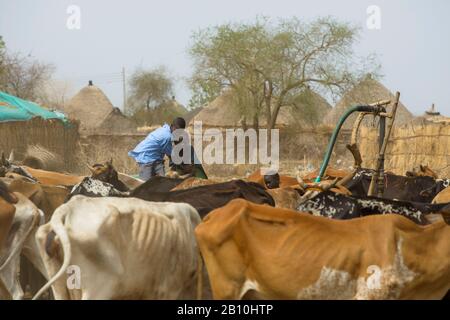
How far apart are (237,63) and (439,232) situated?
28312 mm

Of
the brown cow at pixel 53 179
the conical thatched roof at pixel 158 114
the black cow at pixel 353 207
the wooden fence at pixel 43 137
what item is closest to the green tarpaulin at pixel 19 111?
the wooden fence at pixel 43 137

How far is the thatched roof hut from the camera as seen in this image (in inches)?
1873

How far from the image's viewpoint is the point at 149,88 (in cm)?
5506

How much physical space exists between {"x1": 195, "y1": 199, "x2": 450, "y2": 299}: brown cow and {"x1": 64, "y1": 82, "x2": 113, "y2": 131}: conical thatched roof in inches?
1676

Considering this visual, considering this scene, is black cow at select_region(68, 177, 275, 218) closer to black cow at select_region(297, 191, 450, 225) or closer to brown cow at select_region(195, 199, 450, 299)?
black cow at select_region(297, 191, 450, 225)

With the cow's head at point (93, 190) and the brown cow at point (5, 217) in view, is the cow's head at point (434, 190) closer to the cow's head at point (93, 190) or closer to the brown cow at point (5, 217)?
the cow's head at point (93, 190)

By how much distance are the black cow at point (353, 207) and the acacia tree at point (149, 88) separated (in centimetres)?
4844

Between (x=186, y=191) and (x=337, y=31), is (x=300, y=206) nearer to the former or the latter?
(x=186, y=191)

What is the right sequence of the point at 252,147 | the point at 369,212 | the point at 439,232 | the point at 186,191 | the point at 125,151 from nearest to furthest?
the point at 439,232 → the point at 369,212 → the point at 186,191 → the point at 125,151 → the point at 252,147

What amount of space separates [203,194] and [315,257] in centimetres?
214

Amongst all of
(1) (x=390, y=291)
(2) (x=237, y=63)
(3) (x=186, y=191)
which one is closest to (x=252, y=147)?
(2) (x=237, y=63)

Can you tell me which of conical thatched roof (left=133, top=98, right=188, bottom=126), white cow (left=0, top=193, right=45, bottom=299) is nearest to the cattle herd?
white cow (left=0, top=193, right=45, bottom=299)

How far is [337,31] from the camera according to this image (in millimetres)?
32812
